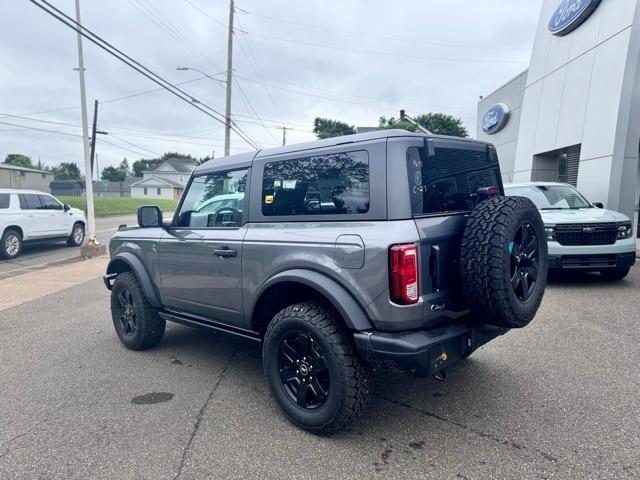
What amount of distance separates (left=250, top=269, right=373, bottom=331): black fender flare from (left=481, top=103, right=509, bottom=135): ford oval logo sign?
1962cm

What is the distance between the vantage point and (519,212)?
284 cm

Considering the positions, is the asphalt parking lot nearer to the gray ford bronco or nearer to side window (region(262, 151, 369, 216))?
the gray ford bronco

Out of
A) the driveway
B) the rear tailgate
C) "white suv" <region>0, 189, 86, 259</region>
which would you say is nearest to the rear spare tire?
the rear tailgate

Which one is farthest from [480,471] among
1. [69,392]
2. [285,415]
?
[69,392]

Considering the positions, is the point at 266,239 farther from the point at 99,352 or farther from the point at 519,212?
the point at 99,352

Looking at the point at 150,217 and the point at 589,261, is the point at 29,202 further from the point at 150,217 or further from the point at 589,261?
the point at 589,261

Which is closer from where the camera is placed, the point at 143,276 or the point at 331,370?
the point at 331,370

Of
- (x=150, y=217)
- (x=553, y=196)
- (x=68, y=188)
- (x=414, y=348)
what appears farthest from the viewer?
(x=68, y=188)

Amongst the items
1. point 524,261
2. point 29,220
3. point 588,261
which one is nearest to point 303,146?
point 524,261

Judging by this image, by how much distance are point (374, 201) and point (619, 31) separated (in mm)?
12106

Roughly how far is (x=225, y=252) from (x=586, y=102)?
1251 centimetres

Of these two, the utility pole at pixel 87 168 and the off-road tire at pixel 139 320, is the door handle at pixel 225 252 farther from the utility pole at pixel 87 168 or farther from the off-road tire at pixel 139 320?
the utility pole at pixel 87 168

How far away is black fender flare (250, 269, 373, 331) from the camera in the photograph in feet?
8.84

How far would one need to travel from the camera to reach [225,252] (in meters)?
3.53
